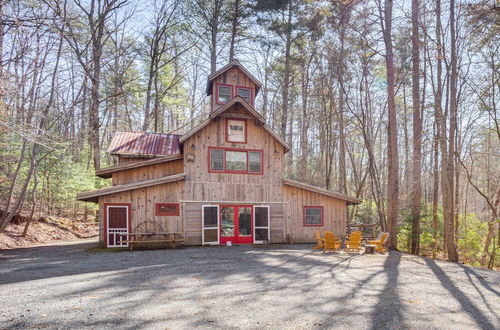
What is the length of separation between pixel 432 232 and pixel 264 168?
872cm

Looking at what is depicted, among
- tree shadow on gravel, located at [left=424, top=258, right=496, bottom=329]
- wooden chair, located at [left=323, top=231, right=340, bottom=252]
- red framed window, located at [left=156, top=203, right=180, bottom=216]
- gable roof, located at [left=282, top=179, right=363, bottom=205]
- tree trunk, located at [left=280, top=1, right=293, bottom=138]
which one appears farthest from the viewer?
tree trunk, located at [left=280, top=1, right=293, bottom=138]

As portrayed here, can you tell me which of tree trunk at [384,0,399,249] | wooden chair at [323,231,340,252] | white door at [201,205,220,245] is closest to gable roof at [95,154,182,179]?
white door at [201,205,220,245]

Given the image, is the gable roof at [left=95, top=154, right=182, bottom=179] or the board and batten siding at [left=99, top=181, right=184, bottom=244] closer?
the board and batten siding at [left=99, top=181, right=184, bottom=244]

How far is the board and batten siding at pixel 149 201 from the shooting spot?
13.1 m

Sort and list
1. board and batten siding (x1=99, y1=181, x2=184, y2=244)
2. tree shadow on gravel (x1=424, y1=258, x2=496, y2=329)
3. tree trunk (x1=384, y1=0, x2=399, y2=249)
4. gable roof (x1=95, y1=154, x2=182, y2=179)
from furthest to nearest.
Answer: gable roof (x1=95, y1=154, x2=182, y2=179) < board and batten siding (x1=99, y1=181, x2=184, y2=244) < tree trunk (x1=384, y1=0, x2=399, y2=249) < tree shadow on gravel (x1=424, y1=258, x2=496, y2=329)

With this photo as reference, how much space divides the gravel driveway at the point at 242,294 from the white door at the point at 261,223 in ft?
15.1

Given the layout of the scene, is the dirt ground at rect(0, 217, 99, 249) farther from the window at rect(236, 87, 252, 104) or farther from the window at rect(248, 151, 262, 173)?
the window at rect(236, 87, 252, 104)

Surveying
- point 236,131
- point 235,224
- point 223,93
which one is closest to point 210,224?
point 235,224

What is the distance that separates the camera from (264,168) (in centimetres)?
1549

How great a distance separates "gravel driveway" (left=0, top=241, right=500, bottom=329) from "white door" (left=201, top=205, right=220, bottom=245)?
3.84 meters

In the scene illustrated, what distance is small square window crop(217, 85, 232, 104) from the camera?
1727 cm

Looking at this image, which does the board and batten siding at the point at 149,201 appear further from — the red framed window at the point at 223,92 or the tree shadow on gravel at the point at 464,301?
the tree shadow on gravel at the point at 464,301

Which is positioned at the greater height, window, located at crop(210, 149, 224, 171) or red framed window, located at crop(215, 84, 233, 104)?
red framed window, located at crop(215, 84, 233, 104)

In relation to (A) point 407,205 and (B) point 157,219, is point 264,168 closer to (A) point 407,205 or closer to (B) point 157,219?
(B) point 157,219
